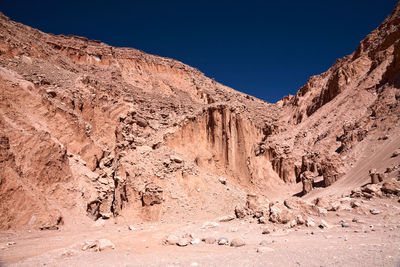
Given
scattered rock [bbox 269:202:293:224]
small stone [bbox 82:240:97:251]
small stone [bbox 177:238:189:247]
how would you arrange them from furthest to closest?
scattered rock [bbox 269:202:293:224] < small stone [bbox 177:238:189:247] < small stone [bbox 82:240:97:251]

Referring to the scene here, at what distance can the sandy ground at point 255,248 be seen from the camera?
5.38 metres

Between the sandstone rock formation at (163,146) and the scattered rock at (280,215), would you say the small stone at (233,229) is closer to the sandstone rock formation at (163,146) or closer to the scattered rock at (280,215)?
the sandstone rock formation at (163,146)

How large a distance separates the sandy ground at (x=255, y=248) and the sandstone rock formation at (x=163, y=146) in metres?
1.25

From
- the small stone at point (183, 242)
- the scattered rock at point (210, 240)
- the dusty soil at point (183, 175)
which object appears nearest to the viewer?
the dusty soil at point (183, 175)

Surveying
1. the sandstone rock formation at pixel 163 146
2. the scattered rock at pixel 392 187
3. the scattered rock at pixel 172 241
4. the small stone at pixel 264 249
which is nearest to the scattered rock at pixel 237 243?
the small stone at pixel 264 249

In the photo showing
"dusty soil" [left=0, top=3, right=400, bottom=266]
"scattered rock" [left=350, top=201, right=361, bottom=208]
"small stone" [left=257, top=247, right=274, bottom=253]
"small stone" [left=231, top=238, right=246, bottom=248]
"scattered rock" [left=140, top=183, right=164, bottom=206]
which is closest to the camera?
"small stone" [left=257, top=247, right=274, bottom=253]

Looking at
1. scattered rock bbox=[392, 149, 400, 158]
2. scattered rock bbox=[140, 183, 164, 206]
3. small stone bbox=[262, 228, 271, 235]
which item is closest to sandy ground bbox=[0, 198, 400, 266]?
small stone bbox=[262, 228, 271, 235]

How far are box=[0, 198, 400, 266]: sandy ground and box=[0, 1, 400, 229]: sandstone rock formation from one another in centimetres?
125

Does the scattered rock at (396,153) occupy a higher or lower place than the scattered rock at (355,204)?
higher

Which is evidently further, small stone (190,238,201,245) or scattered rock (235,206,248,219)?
scattered rock (235,206,248,219)

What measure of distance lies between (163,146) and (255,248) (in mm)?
13835

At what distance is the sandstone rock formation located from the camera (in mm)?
13719

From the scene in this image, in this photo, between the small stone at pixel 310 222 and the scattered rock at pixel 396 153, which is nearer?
the small stone at pixel 310 222

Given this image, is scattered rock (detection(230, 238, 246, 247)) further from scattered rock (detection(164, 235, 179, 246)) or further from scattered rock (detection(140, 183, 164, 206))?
scattered rock (detection(140, 183, 164, 206))
